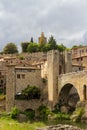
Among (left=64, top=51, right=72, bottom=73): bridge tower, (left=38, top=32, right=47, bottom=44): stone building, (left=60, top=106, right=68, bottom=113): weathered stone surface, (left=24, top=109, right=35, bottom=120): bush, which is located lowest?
(left=24, top=109, right=35, bottom=120): bush

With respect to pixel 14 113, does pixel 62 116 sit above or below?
below

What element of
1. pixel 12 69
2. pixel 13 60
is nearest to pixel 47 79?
pixel 12 69

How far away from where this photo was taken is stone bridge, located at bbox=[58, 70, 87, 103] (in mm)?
61469

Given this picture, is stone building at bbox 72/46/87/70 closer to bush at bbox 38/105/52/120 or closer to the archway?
Result: the archway

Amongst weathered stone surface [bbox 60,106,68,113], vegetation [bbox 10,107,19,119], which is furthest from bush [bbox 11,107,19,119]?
weathered stone surface [bbox 60,106,68,113]

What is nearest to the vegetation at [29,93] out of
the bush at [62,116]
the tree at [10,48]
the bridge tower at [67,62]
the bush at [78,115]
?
the bridge tower at [67,62]

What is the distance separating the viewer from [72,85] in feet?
227

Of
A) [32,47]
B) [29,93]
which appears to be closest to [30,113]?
[29,93]

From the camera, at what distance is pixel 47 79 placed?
72.4 metres

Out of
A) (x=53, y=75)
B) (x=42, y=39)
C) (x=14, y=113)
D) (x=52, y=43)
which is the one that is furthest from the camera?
(x=42, y=39)

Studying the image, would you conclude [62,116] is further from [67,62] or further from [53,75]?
[67,62]

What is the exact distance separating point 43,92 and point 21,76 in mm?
5344

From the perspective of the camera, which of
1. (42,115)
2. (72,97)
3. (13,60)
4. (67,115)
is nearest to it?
(67,115)

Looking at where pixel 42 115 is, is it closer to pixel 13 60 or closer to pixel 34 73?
pixel 34 73
